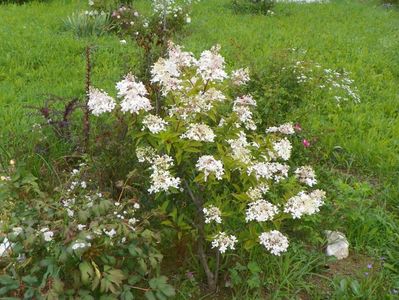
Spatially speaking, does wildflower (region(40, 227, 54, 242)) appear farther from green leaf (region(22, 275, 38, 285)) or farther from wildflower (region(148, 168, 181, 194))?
wildflower (region(148, 168, 181, 194))

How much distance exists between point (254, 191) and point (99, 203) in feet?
2.47

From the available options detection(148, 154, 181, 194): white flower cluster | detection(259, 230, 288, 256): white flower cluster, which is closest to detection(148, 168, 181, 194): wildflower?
detection(148, 154, 181, 194): white flower cluster

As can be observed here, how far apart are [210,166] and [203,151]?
0.26 m

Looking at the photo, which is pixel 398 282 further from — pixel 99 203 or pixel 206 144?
pixel 99 203

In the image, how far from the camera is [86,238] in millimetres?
2072

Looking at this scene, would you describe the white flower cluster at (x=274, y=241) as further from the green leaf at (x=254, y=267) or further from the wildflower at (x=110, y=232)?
the wildflower at (x=110, y=232)

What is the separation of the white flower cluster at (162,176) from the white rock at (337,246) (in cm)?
132

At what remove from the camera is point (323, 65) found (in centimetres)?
646

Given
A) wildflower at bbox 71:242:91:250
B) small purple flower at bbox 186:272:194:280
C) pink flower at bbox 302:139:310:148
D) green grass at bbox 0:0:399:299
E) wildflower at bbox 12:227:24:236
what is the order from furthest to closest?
pink flower at bbox 302:139:310:148
green grass at bbox 0:0:399:299
small purple flower at bbox 186:272:194:280
wildflower at bbox 12:227:24:236
wildflower at bbox 71:242:91:250

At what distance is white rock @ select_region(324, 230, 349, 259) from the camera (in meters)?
3.17

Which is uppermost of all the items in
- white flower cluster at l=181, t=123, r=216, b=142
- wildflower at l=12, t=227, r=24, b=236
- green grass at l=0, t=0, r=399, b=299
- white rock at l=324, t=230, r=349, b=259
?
white flower cluster at l=181, t=123, r=216, b=142

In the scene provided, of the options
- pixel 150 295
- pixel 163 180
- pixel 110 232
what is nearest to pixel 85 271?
pixel 110 232

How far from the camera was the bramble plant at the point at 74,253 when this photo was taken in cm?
Answer: 209

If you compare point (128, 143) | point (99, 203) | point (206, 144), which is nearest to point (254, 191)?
point (206, 144)
